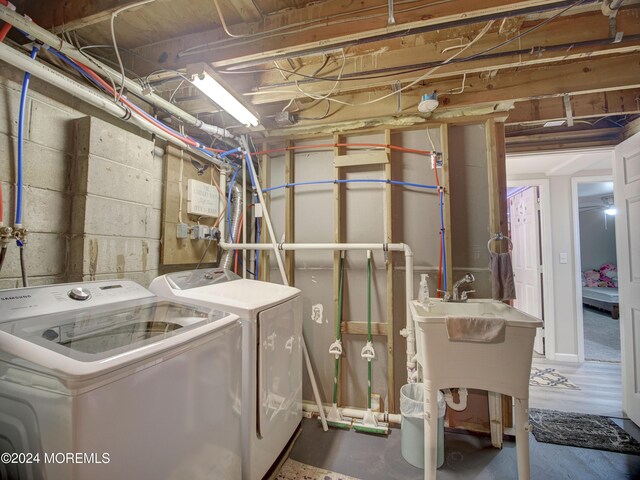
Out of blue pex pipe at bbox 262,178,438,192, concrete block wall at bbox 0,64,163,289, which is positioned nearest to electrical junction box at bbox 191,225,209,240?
concrete block wall at bbox 0,64,163,289

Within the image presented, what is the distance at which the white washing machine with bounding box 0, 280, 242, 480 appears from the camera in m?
0.70

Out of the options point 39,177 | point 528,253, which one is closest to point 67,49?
point 39,177

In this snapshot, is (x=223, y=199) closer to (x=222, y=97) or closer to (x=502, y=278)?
(x=222, y=97)

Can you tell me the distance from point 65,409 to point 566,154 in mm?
3793

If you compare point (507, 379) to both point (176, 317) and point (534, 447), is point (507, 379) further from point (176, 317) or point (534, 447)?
point (176, 317)

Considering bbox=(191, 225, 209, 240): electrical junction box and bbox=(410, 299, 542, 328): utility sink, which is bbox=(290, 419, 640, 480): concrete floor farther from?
bbox=(191, 225, 209, 240): electrical junction box

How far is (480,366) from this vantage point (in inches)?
57.8

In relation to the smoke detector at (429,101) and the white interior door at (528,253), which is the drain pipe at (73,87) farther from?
the white interior door at (528,253)

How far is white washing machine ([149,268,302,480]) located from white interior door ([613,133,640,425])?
2.51 m

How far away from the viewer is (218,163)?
2.45 metres

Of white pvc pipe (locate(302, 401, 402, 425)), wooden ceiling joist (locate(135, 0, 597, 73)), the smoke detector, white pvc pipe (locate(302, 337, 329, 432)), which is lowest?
white pvc pipe (locate(302, 401, 402, 425))

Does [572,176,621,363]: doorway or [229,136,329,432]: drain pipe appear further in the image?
[572,176,621,363]: doorway

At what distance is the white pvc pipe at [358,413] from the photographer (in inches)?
81.0

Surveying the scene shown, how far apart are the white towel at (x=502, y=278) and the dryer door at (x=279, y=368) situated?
1375mm
